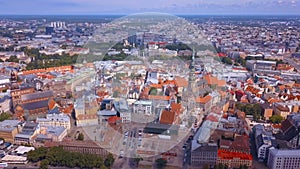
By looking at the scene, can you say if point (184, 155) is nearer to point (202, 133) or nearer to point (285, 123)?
point (202, 133)

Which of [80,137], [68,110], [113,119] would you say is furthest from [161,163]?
[68,110]

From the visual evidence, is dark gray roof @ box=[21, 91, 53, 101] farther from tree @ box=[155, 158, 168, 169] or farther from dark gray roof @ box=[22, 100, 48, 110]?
tree @ box=[155, 158, 168, 169]

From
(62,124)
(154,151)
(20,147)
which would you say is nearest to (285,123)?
(154,151)

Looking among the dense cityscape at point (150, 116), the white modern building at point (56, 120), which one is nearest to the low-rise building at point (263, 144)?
the dense cityscape at point (150, 116)

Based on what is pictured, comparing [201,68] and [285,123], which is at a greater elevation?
[201,68]

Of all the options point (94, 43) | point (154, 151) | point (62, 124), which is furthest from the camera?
point (94, 43)

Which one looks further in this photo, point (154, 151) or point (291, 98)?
point (291, 98)

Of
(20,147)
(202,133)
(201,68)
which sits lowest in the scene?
(20,147)

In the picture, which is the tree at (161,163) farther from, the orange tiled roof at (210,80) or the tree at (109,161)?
the orange tiled roof at (210,80)

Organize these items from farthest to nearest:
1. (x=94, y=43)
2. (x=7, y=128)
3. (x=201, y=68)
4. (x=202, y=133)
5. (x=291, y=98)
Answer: (x=94, y=43) < (x=201, y=68) < (x=291, y=98) < (x=7, y=128) < (x=202, y=133)
